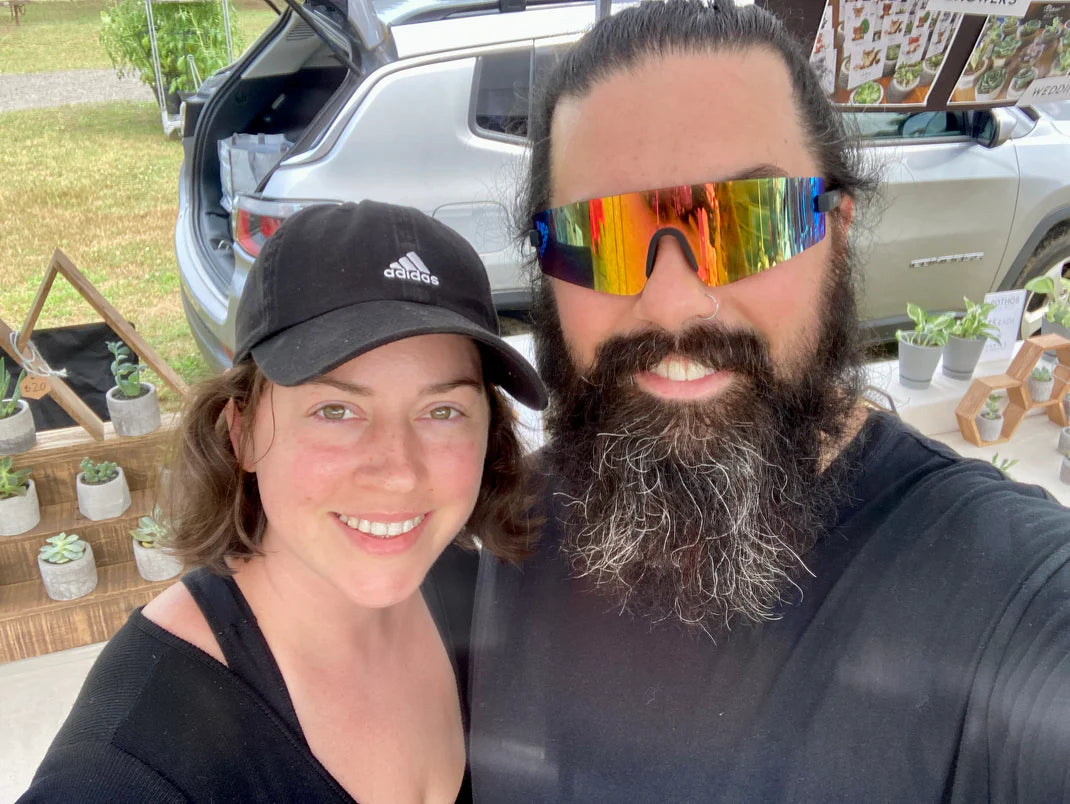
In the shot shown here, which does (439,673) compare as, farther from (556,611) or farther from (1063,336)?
(1063,336)

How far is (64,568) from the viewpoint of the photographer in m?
2.34

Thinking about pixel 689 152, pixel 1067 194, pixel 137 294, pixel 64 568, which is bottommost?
pixel 137 294

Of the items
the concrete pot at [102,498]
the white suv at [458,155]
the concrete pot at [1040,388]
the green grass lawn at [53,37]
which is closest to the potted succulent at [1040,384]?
the concrete pot at [1040,388]

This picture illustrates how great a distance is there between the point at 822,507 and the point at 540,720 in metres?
0.52

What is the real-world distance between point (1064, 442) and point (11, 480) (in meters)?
3.19

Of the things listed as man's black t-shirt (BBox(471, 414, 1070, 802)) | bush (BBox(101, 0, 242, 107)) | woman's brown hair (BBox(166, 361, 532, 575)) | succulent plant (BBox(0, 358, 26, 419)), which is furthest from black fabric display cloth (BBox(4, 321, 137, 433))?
bush (BBox(101, 0, 242, 107))

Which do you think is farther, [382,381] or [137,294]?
[137,294]

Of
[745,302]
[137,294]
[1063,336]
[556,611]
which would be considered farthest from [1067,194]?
[137,294]

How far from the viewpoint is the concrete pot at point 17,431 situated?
233cm

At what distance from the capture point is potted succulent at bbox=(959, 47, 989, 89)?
5.74 ft

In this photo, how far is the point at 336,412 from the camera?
1134 mm

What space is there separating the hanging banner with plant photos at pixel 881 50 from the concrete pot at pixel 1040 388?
1.28 meters

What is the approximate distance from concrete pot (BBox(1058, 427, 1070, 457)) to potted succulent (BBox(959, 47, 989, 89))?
1.19 m

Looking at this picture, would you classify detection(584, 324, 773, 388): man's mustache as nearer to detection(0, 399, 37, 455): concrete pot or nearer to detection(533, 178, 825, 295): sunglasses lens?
detection(533, 178, 825, 295): sunglasses lens
